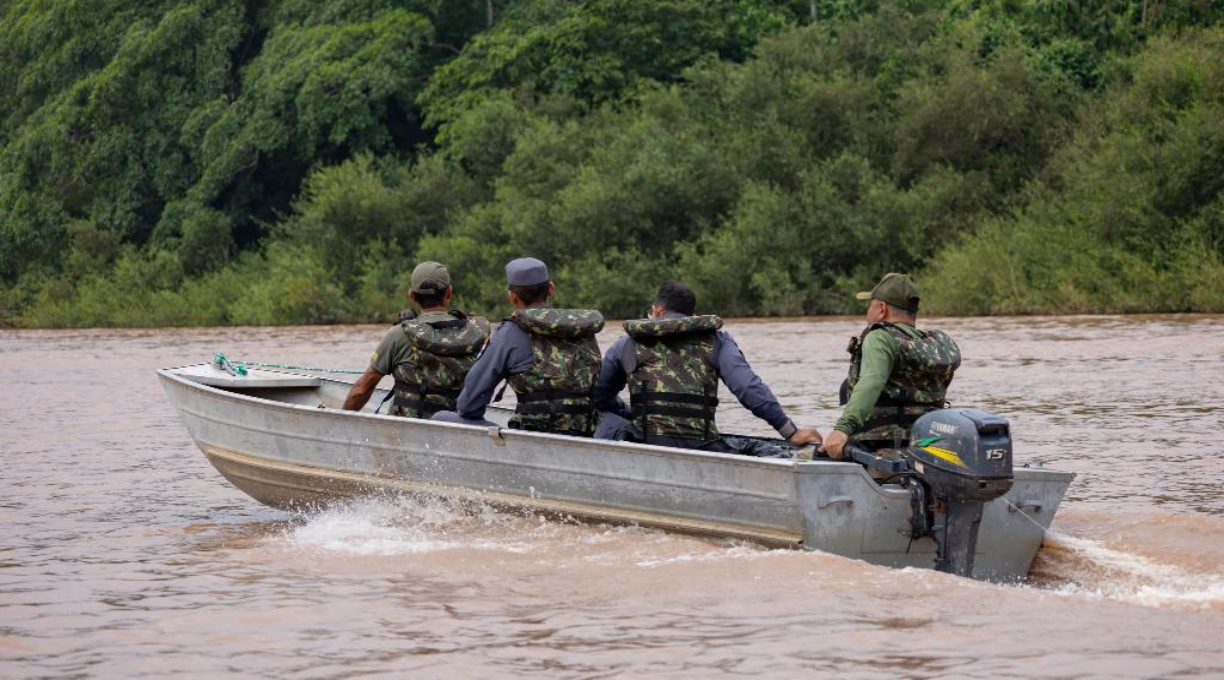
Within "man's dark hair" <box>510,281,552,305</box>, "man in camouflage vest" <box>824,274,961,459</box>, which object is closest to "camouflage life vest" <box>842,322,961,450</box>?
"man in camouflage vest" <box>824,274,961,459</box>

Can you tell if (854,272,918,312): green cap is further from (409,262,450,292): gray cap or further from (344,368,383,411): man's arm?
(344,368,383,411): man's arm

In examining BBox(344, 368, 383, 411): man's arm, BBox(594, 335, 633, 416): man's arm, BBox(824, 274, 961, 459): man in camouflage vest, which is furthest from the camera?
BBox(344, 368, 383, 411): man's arm

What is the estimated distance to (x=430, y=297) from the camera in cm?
983

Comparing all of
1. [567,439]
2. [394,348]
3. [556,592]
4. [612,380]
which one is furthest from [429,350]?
[556,592]

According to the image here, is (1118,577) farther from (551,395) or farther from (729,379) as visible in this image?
(551,395)

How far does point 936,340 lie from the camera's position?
837cm

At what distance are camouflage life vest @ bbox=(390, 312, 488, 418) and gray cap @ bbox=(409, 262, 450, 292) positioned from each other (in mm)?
195

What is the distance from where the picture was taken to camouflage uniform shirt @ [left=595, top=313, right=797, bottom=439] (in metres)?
8.60

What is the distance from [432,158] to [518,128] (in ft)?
9.65

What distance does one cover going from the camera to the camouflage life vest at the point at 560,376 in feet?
30.0

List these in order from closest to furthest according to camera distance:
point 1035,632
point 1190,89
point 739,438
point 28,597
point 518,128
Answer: point 1035,632, point 28,597, point 739,438, point 1190,89, point 518,128

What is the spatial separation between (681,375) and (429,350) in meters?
1.72

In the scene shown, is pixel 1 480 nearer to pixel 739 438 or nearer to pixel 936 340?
pixel 739 438

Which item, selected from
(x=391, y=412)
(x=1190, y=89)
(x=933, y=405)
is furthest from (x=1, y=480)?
(x=1190, y=89)
